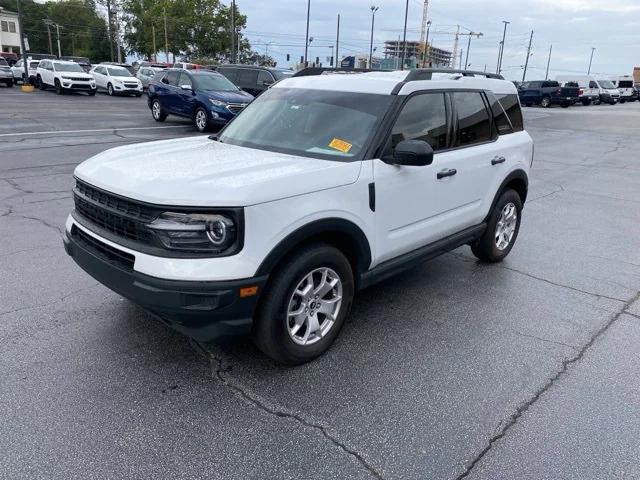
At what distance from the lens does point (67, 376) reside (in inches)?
125

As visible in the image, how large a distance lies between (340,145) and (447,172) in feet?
3.34

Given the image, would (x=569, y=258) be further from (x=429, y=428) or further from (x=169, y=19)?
(x=169, y=19)

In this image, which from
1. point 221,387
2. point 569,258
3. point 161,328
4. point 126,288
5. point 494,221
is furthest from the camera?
point 569,258

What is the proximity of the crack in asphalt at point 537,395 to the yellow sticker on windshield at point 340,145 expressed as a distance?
199 cm

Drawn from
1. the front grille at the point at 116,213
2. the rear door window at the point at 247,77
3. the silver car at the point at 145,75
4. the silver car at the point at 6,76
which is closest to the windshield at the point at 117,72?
the silver car at the point at 145,75

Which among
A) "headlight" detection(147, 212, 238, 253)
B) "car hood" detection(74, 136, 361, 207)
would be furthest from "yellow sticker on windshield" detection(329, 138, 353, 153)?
"headlight" detection(147, 212, 238, 253)

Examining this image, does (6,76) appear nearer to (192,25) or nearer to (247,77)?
(247,77)

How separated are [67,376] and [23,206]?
4467 millimetres

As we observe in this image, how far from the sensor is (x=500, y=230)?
213 inches

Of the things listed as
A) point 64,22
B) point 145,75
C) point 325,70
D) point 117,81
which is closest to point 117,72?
point 117,81

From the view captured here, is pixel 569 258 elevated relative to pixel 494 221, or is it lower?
lower

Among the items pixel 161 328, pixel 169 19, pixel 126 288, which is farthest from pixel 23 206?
pixel 169 19

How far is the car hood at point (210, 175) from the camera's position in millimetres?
2822

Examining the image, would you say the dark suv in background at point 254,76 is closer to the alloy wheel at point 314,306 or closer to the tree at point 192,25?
the alloy wheel at point 314,306
